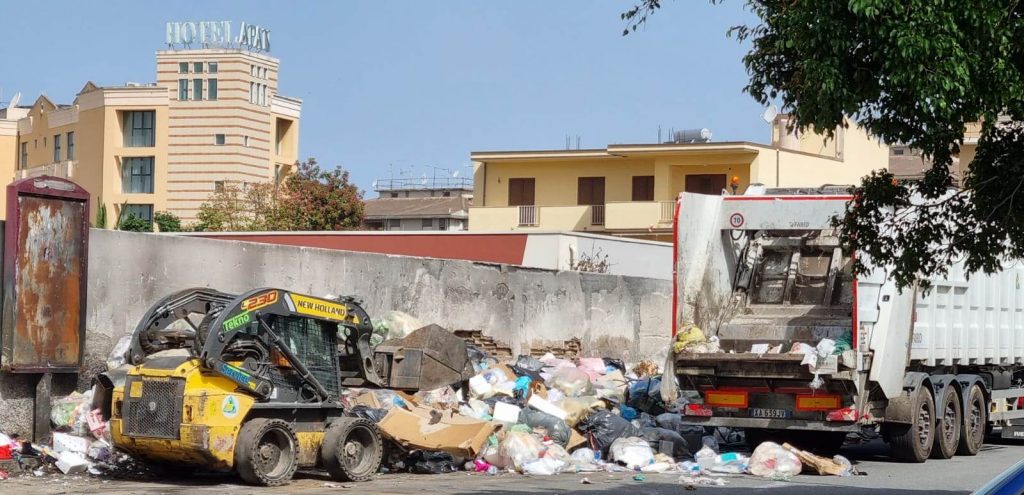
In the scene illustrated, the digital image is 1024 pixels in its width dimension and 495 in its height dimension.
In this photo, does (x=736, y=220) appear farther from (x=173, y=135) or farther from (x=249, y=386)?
(x=173, y=135)

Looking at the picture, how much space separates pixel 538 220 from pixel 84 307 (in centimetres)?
4088

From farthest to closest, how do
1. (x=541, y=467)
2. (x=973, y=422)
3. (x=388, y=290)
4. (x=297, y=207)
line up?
(x=297, y=207)
(x=388, y=290)
(x=973, y=422)
(x=541, y=467)

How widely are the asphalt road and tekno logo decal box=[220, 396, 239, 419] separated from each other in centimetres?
64

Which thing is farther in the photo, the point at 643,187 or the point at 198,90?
the point at 198,90

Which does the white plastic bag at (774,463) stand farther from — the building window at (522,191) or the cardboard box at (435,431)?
the building window at (522,191)

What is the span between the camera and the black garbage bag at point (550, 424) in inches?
625

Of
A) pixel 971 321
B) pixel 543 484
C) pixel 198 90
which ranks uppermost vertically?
pixel 198 90

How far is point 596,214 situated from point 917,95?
45.3 m

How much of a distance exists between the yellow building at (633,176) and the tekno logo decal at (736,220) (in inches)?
1334

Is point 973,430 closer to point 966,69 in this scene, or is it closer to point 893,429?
point 893,429

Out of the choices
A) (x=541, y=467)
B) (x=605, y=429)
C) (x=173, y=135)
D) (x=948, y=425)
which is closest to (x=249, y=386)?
(x=541, y=467)

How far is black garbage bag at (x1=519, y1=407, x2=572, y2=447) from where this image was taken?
1588cm

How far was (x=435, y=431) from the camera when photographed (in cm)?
1461

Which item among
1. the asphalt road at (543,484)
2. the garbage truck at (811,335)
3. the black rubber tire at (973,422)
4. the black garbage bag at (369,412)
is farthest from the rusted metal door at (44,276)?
the black rubber tire at (973,422)
